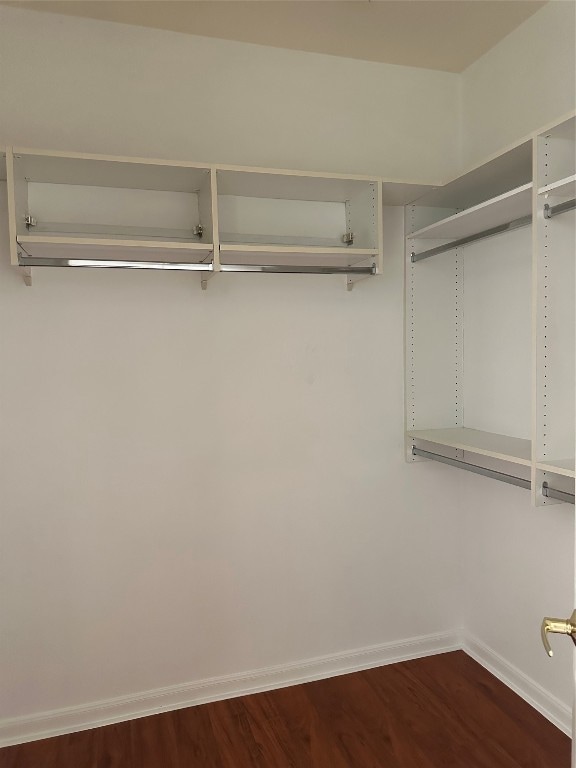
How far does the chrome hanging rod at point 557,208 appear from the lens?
6.62ft

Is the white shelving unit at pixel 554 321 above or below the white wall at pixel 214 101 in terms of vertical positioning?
below

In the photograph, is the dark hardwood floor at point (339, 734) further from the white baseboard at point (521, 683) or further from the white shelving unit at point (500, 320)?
the white shelving unit at point (500, 320)

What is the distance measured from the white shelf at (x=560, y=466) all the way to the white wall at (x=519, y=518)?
1.33 feet

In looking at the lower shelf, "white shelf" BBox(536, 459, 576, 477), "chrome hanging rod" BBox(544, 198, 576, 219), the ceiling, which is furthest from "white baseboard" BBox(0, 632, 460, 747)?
the ceiling

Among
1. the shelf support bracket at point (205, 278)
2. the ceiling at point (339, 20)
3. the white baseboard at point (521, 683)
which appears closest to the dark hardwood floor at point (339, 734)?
the white baseboard at point (521, 683)

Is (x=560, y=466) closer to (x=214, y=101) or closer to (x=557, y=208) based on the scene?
(x=557, y=208)

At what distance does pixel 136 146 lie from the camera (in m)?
2.55

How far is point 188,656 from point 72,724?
0.53 metres

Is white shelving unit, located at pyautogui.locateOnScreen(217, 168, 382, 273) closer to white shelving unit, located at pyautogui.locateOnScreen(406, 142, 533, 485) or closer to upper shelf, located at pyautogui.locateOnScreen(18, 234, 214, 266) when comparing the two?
upper shelf, located at pyautogui.locateOnScreen(18, 234, 214, 266)

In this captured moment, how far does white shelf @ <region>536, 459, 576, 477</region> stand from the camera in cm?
198

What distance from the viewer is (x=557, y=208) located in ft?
6.79

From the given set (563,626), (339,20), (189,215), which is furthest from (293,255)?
(563,626)

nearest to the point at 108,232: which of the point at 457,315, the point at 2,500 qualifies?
the point at 2,500

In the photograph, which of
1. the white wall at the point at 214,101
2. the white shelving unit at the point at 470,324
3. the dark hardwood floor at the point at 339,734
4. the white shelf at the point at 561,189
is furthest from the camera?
the white shelving unit at the point at 470,324
